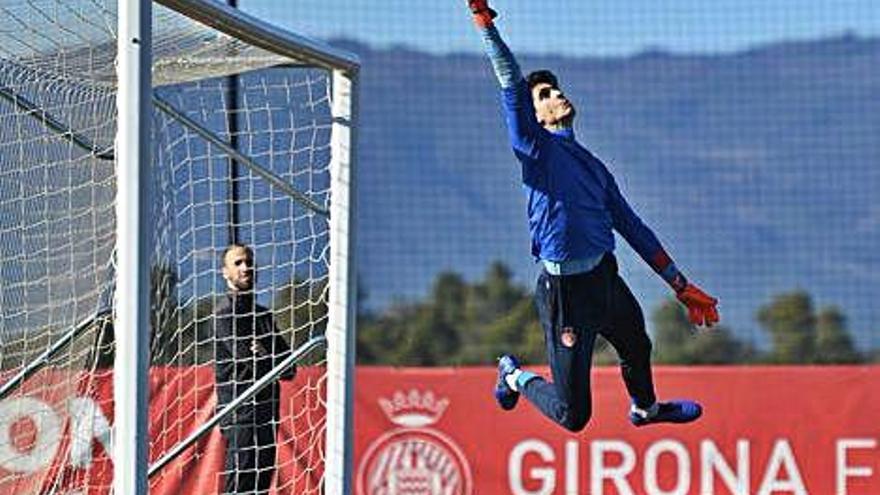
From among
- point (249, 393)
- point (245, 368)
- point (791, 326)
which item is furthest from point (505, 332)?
point (249, 393)

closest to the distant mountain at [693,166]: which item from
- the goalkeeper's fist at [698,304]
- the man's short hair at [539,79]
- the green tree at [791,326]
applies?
the green tree at [791,326]

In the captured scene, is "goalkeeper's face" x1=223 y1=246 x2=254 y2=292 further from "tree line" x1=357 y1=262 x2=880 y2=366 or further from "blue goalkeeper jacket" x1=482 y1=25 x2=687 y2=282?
"tree line" x1=357 y1=262 x2=880 y2=366

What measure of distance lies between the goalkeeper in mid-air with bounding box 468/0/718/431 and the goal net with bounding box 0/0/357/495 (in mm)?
1329

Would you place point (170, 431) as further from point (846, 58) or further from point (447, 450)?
point (846, 58)

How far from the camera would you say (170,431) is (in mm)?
7398

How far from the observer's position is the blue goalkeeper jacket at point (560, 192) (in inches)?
329

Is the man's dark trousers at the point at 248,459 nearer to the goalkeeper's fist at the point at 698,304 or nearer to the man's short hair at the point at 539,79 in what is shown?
the man's short hair at the point at 539,79

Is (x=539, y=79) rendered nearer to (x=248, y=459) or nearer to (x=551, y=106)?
(x=551, y=106)

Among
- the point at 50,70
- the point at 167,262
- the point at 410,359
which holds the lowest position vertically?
the point at 410,359

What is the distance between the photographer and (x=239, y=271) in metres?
6.93

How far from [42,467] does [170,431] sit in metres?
1.25

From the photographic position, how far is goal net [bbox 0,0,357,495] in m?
5.63

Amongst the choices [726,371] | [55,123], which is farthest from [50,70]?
[726,371]

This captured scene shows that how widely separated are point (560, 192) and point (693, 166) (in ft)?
18.0
